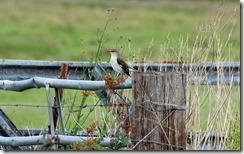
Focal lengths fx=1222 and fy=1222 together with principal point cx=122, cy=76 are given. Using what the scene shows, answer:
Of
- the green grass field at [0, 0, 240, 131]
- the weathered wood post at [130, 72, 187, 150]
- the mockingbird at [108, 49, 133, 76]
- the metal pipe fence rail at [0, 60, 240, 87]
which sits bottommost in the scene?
the weathered wood post at [130, 72, 187, 150]

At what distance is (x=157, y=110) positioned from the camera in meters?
8.77

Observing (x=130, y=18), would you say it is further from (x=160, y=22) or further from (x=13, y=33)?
(x=13, y=33)

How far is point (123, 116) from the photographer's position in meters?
9.44

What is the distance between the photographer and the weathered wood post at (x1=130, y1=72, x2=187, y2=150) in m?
8.72

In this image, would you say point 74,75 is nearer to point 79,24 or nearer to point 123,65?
point 123,65

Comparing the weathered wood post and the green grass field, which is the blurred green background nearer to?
the green grass field

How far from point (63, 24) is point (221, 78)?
21.5 m

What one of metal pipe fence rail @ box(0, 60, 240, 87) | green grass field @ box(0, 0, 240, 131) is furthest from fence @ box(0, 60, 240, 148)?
green grass field @ box(0, 0, 240, 131)

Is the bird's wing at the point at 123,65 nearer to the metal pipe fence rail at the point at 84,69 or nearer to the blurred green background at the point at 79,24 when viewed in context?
the metal pipe fence rail at the point at 84,69

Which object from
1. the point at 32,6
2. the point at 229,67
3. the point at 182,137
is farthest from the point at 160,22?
the point at 182,137

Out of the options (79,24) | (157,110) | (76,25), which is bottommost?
(157,110)

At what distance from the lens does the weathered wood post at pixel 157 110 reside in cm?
872

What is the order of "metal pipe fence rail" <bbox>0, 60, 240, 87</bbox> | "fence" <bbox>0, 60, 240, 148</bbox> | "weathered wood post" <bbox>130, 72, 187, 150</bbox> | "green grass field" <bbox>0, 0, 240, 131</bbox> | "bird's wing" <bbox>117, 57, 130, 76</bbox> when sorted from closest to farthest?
"weathered wood post" <bbox>130, 72, 187, 150</bbox>, "fence" <bbox>0, 60, 240, 148</bbox>, "bird's wing" <bbox>117, 57, 130, 76</bbox>, "metal pipe fence rail" <bbox>0, 60, 240, 87</bbox>, "green grass field" <bbox>0, 0, 240, 131</bbox>

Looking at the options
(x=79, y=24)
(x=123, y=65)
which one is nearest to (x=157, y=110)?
(x=123, y=65)
